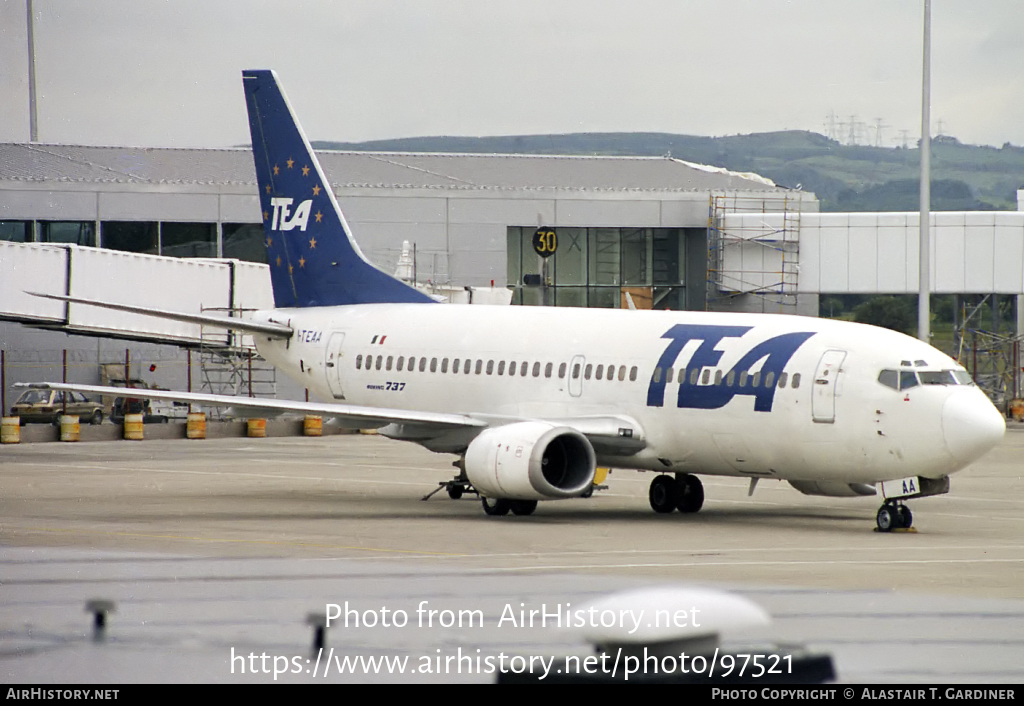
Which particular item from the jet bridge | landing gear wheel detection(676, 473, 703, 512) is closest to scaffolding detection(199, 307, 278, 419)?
the jet bridge

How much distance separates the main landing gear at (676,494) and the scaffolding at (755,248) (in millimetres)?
29893

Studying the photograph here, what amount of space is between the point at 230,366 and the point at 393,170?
41.0 feet

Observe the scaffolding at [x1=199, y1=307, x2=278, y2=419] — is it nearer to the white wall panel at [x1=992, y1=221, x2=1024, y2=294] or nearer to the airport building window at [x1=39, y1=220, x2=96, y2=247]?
the airport building window at [x1=39, y1=220, x2=96, y2=247]

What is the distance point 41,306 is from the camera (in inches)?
1695

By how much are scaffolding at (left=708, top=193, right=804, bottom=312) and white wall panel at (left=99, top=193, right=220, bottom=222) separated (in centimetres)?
1918

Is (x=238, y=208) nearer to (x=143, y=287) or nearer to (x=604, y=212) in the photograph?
(x=143, y=287)

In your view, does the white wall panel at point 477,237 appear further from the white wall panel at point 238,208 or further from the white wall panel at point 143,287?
the white wall panel at point 143,287

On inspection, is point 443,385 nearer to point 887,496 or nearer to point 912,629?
point 887,496

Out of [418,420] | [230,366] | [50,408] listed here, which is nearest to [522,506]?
[418,420]

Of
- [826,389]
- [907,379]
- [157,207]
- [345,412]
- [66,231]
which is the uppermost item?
[157,207]

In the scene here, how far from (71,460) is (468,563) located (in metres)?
22.7

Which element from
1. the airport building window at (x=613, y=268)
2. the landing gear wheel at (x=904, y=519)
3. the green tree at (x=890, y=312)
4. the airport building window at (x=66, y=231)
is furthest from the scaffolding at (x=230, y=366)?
the landing gear wheel at (x=904, y=519)

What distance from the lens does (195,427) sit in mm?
47688

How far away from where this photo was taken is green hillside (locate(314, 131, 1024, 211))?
4876cm
